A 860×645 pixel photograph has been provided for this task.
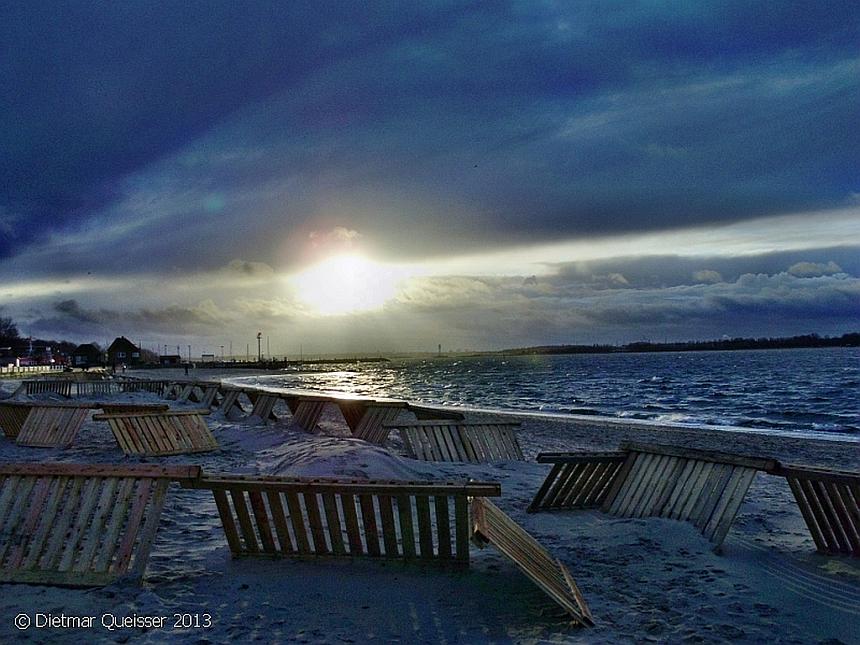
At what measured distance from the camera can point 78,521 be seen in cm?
561

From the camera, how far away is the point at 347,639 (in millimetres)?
4527

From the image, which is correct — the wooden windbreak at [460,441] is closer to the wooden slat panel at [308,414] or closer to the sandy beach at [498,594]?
the sandy beach at [498,594]

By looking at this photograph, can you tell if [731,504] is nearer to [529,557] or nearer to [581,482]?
[581,482]

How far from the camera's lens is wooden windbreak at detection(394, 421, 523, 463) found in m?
11.9

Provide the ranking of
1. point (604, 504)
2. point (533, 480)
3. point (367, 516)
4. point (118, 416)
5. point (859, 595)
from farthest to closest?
point (118, 416), point (533, 480), point (604, 504), point (367, 516), point (859, 595)

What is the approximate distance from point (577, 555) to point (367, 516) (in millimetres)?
2167

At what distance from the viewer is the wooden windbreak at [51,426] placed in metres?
14.0

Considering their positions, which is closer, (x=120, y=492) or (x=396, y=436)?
(x=120, y=492)

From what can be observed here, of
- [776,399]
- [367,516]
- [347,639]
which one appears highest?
[367,516]

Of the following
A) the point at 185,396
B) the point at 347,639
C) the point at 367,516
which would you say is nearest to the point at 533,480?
the point at 367,516

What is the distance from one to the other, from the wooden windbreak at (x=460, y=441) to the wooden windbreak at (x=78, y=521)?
610cm

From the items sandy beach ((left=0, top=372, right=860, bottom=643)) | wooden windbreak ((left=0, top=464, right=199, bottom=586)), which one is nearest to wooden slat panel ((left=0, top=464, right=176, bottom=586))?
wooden windbreak ((left=0, top=464, right=199, bottom=586))

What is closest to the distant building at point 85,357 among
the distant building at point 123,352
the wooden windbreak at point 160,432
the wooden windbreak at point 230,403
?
the distant building at point 123,352

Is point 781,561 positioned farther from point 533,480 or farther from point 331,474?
point 331,474
